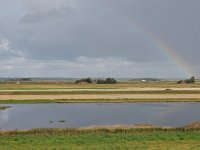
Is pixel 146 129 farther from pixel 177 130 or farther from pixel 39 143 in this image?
pixel 39 143

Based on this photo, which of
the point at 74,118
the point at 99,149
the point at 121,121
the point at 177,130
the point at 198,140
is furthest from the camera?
the point at 74,118

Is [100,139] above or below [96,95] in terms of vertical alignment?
below

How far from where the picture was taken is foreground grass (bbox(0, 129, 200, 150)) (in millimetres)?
19766

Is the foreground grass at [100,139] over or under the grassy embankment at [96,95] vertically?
under

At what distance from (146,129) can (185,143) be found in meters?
6.30

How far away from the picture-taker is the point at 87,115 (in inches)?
1662

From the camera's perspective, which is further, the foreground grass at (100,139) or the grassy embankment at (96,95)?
the grassy embankment at (96,95)

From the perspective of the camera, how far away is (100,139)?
2202cm

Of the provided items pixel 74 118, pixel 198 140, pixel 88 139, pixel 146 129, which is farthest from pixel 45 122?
pixel 198 140

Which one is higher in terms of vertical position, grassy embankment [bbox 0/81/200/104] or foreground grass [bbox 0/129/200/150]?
grassy embankment [bbox 0/81/200/104]

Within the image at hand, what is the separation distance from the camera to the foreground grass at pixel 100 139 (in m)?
19.8

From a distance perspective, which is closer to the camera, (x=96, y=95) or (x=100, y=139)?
(x=100, y=139)

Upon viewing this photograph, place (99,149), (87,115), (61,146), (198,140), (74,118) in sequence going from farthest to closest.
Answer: (87,115)
(74,118)
(198,140)
(61,146)
(99,149)

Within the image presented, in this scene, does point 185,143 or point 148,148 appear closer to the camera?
point 148,148
